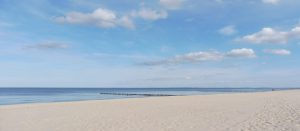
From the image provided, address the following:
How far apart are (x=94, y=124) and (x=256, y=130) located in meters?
6.19

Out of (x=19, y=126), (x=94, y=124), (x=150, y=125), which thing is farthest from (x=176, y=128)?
(x=19, y=126)

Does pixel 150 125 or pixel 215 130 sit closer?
pixel 215 130

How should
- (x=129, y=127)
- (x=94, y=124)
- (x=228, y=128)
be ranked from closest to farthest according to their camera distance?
(x=228, y=128), (x=129, y=127), (x=94, y=124)

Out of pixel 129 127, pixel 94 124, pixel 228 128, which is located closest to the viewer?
pixel 228 128

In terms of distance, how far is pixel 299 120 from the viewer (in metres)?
10.6

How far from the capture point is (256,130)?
9.09 meters

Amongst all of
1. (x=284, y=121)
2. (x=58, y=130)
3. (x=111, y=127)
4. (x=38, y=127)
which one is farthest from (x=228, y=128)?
(x=38, y=127)

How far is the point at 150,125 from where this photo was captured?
1094cm

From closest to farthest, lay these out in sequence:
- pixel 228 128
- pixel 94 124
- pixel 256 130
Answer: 1. pixel 256 130
2. pixel 228 128
3. pixel 94 124

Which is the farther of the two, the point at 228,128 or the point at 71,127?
the point at 71,127

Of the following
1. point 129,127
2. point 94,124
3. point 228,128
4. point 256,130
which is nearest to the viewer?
point 256,130

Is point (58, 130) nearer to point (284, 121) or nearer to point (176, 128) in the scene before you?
point (176, 128)

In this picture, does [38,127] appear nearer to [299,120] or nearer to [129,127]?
[129,127]

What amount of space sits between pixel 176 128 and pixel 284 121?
4201 millimetres
